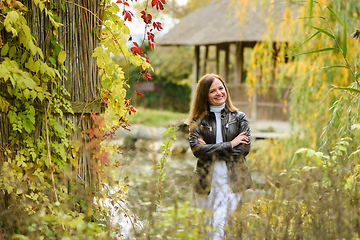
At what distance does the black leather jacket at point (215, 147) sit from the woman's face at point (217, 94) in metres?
0.09

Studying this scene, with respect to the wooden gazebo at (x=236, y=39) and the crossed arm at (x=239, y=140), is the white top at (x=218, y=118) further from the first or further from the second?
the wooden gazebo at (x=236, y=39)

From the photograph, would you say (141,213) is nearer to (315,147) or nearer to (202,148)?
(202,148)

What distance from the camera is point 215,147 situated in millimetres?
2926

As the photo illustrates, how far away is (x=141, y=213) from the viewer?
1.88 metres

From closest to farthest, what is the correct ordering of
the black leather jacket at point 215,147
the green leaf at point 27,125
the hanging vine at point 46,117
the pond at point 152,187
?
the pond at point 152,187, the hanging vine at point 46,117, the green leaf at point 27,125, the black leather jacket at point 215,147

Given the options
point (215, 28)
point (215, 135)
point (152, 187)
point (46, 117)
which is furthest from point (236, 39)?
point (152, 187)

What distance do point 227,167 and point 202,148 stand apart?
0.24m

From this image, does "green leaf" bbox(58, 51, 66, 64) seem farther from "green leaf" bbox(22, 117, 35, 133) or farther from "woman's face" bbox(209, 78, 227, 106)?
"woman's face" bbox(209, 78, 227, 106)

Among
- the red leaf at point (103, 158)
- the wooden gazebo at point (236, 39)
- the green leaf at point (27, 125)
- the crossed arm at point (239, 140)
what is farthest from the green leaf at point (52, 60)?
the wooden gazebo at point (236, 39)

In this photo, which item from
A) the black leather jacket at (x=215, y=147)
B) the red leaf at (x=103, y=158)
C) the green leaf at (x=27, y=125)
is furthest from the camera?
the black leather jacket at (x=215, y=147)

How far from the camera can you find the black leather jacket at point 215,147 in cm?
286

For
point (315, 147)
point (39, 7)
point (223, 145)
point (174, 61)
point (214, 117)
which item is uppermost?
point (174, 61)

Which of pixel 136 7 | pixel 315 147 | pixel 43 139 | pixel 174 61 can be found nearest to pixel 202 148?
pixel 43 139

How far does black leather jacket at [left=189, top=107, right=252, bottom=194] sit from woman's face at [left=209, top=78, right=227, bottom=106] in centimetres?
9
